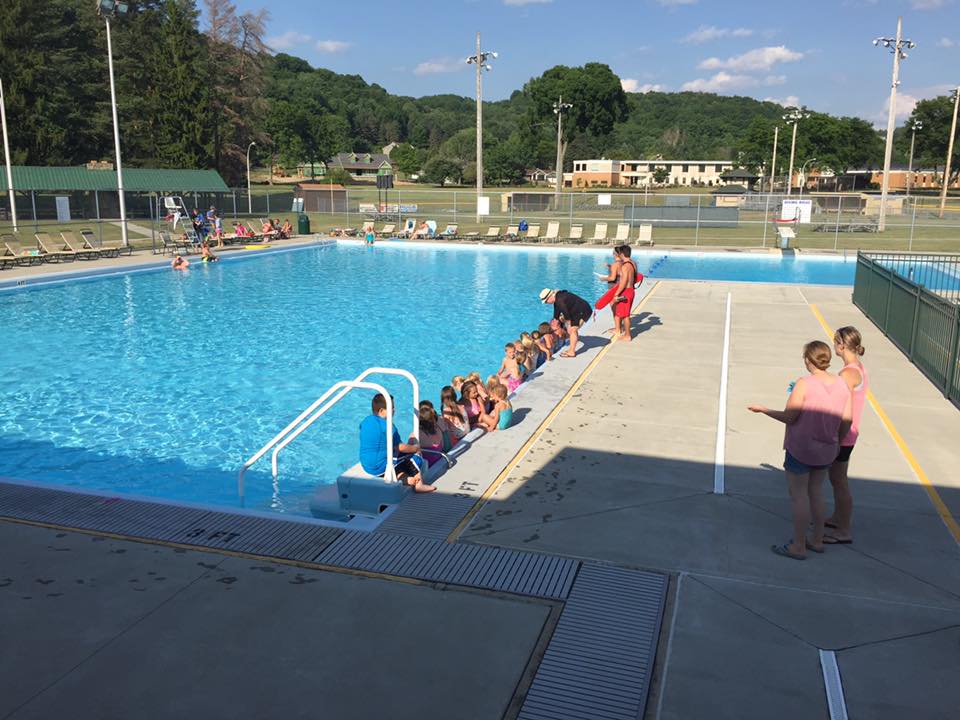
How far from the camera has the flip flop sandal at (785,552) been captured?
546cm

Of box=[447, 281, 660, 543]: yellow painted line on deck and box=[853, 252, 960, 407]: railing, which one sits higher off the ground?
box=[853, 252, 960, 407]: railing

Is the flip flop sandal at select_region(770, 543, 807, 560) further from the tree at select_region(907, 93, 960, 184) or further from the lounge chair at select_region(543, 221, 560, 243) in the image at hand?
the tree at select_region(907, 93, 960, 184)

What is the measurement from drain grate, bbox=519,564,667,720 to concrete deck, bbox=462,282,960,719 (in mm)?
128

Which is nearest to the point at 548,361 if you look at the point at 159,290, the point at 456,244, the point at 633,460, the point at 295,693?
the point at 633,460

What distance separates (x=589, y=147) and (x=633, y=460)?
477ft

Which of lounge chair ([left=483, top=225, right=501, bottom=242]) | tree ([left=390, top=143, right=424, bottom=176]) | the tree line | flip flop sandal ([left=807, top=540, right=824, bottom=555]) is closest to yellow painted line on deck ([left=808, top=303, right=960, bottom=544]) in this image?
flip flop sandal ([left=807, top=540, right=824, bottom=555])

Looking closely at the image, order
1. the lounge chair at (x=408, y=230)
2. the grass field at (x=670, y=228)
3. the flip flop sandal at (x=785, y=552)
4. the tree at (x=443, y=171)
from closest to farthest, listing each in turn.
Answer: the flip flop sandal at (x=785, y=552) → the grass field at (x=670, y=228) → the lounge chair at (x=408, y=230) → the tree at (x=443, y=171)

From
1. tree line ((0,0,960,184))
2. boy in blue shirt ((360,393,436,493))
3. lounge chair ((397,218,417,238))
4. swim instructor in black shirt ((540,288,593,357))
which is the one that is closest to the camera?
boy in blue shirt ((360,393,436,493))

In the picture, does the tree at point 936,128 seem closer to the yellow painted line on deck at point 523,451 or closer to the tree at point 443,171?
the tree at point 443,171

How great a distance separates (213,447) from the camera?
9977mm

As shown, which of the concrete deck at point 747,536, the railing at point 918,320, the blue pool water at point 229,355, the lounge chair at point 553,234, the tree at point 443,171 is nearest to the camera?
the concrete deck at point 747,536

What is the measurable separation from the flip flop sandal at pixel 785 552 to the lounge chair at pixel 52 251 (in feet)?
86.4

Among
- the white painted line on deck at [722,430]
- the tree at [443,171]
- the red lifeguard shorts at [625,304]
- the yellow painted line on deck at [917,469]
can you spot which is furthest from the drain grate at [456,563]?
the tree at [443,171]

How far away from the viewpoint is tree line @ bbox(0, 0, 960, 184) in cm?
5000
